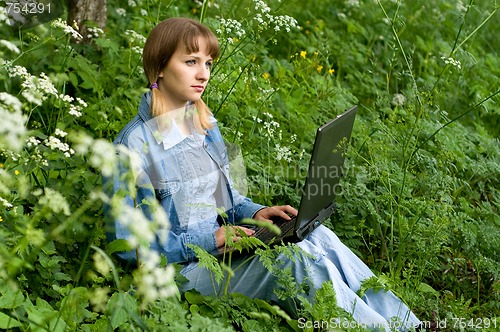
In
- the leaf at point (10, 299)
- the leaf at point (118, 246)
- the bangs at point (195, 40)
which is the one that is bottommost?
the leaf at point (10, 299)

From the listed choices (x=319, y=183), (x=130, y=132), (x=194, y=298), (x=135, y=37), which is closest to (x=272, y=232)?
(x=319, y=183)

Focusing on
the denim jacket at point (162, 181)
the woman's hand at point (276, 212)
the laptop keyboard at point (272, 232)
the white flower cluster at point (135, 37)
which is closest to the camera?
the denim jacket at point (162, 181)

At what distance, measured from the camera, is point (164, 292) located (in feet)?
5.95

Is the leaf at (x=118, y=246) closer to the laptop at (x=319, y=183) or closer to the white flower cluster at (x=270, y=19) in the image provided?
the laptop at (x=319, y=183)

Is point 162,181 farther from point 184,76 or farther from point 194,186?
point 184,76

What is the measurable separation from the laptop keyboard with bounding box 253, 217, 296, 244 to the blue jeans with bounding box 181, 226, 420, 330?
0.08m

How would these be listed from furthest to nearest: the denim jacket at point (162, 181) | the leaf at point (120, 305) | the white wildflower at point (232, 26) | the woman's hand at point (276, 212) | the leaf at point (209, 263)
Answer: the white wildflower at point (232, 26) < the woman's hand at point (276, 212) < the denim jacket at point (162, 181) < the leaf at point (209, 263) < the leaf at point (120, 305)

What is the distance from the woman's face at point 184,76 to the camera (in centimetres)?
303

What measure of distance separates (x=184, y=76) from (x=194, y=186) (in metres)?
0.42

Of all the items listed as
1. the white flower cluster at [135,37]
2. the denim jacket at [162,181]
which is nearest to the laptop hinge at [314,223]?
the denim jacket at [162,181]

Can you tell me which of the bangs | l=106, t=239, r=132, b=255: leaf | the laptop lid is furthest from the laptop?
the bangs

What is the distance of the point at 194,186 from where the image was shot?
3070 millimetres

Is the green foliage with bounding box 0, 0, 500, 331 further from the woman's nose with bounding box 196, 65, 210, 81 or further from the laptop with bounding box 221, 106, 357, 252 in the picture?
the woman's nose with bounding box 196, 65, 210, 81

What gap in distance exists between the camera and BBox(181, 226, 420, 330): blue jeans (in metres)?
2.88
